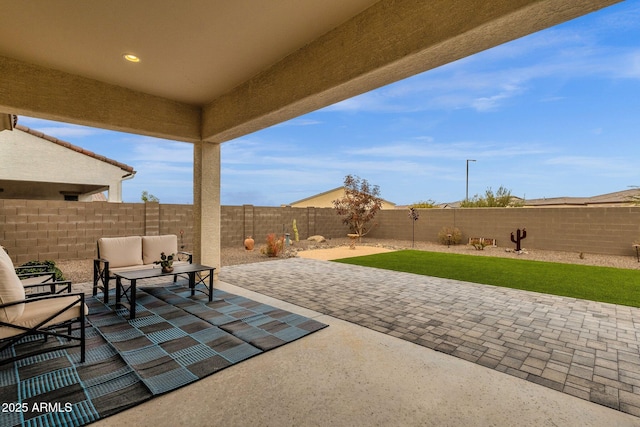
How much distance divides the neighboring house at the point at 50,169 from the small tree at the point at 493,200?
15.1m

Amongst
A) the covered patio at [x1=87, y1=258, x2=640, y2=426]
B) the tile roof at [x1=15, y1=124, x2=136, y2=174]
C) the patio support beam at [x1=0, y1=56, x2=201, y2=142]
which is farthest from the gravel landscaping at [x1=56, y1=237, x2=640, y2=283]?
the tile roof at [x1=15, y1=124, x2=136, y2=174]

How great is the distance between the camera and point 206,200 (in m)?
5.76

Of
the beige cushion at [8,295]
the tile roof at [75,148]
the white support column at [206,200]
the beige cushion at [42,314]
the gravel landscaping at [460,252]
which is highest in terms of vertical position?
the tile roof at [75,148]

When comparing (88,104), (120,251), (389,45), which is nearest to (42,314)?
(120,251)

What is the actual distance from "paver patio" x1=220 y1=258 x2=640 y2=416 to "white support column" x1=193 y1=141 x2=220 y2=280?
2.25 ft

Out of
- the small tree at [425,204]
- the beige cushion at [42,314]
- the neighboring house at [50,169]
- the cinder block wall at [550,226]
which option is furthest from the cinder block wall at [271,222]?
the beige cushion at [42,314]

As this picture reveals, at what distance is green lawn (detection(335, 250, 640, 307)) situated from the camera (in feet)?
16.7

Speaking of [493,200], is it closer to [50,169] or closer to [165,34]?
[165,34]

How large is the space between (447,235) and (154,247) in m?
11.0

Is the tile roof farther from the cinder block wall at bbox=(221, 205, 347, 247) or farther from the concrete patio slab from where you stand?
the concrete patio slab

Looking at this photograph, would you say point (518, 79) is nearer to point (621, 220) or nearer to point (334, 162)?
point (621, 220)

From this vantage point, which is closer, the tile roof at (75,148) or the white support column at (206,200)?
the white support column at (206,200)

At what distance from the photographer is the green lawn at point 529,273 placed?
200 inches

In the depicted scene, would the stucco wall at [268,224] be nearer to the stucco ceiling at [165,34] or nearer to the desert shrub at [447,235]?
the desert shrub at [447,235]
